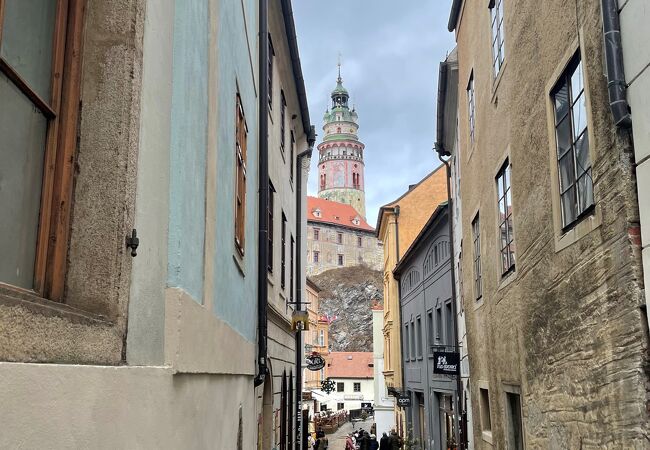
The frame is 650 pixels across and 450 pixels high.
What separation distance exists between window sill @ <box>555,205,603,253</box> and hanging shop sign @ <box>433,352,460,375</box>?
8.90 metres

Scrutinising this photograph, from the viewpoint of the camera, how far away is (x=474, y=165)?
11.6 metres

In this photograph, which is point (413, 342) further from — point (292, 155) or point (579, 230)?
point (579, 230)

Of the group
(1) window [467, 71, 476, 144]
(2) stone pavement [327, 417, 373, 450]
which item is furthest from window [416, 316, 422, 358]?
(2) stone pavement [327, 417, 373, 450]

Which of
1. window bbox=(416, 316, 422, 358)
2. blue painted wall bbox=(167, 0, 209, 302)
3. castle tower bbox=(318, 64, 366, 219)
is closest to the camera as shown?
blue painted wall bbox=(167, 0, 209, 302)

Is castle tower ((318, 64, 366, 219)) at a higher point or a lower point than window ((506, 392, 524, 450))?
higher

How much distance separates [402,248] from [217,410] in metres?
26.1

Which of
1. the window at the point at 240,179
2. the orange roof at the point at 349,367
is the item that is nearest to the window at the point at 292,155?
the window at the point at 240,179

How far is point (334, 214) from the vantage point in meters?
116

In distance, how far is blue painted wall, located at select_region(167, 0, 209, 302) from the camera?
3.74 metres

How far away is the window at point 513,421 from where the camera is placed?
28.4ft

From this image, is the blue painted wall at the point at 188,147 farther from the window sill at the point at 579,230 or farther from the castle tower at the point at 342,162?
the castle tower at the point at 342,162

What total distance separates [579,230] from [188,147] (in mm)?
3288

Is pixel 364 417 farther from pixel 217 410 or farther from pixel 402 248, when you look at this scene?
pixel 217 410

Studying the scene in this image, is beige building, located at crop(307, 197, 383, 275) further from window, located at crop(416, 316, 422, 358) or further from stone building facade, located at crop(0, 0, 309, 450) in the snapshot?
stone building facade, located at crop(0, 0, 309, 450)
